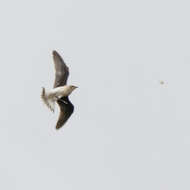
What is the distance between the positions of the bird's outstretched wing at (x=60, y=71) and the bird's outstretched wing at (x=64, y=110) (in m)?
0.93

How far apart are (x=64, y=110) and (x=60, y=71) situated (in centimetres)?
206

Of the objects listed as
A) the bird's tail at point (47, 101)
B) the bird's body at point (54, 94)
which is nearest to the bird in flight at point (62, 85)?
the bird's body at point (54, 94)

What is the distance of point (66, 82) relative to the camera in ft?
126

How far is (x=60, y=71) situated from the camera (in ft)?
126

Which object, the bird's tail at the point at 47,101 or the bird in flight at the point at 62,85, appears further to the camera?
the bird in flight at the point at 62,85

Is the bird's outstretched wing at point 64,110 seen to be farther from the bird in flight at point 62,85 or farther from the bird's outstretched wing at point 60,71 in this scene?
the bird's outstretched wing at point 60,71

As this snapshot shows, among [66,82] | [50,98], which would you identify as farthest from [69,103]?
[50,98]

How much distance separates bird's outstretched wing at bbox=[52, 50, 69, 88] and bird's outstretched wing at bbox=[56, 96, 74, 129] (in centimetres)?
93

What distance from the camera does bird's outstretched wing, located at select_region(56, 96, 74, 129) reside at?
125ft

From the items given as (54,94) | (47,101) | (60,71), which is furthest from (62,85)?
(47,101)

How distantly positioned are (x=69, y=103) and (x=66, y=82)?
1.11 metres

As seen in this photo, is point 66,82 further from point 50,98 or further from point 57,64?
point 50,98

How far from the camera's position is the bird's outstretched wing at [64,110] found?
1505 inches

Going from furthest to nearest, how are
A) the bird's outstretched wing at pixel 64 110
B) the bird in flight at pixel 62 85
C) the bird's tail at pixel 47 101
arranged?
the bird's outstretched wing at pixel 64 110, the bird in flight at pixel 62 85, the bird's tail at pixel 47 101
